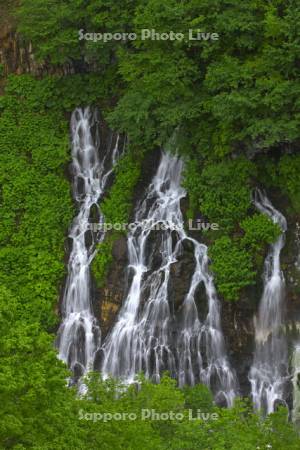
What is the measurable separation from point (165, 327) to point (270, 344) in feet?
9.95

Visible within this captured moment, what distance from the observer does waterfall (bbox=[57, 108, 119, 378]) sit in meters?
22.7

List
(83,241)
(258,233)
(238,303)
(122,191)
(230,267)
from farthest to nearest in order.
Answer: (122,191) → (83,241) → (258,233) → (230,267) → (238,303)

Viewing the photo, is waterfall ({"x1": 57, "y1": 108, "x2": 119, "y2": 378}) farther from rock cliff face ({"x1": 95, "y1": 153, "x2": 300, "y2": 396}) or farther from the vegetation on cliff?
rock cliff face ({"x1": 95, "y1": 153, "x2": 300, "y2": 396})

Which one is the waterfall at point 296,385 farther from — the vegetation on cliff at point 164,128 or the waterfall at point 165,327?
the waterfall at point 165,327

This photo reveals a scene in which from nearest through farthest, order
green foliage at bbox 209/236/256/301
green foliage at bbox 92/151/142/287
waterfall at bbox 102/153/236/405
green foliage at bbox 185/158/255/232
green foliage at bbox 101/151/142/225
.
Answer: waterfall at bbox 102/153/236/405 → green foliage at bbox 209/236/256/301 → green foliage at bbox 185/158/255/232 → green foliage at bbox 92/151/142/287 → green foliage at bbox 101/151/142/225

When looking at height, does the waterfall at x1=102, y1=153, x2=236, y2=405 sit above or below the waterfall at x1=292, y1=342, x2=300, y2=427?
above

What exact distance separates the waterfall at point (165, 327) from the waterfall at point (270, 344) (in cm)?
80

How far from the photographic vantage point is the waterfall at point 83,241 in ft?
74.5

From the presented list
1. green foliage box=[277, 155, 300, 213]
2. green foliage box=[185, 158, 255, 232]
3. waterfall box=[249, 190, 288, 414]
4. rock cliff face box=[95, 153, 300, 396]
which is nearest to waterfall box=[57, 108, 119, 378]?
rock cliff face box=[95, 153, 300, 396]

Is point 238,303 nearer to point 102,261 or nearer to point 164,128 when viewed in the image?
point 102,261

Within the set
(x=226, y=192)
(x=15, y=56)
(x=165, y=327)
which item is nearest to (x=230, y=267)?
(x=226, y=192)

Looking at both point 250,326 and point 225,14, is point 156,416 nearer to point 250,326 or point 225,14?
point 250,326

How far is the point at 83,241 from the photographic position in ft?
80.7

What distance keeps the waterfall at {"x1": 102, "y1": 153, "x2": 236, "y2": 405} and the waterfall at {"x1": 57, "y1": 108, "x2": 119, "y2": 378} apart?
32.0 inches
